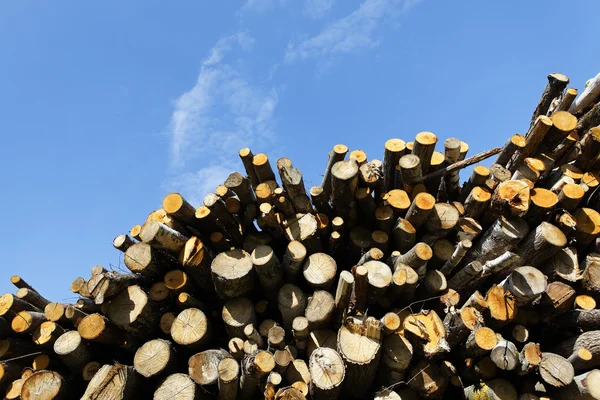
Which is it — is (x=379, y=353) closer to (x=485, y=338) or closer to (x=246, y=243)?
(x=485, y=338)

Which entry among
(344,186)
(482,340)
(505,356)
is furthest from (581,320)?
(344,186)

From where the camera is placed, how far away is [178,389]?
3797 millimetres

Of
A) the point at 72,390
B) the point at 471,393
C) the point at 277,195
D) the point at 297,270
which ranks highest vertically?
the point at 277,195

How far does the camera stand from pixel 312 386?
3541 mm

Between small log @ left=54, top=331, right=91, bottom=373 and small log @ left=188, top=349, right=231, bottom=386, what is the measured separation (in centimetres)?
120

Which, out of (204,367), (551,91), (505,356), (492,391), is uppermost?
(551,91)

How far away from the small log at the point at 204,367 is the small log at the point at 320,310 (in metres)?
0.89

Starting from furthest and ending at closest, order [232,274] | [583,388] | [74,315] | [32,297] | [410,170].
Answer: [32,297] → [410,170] → [74,315] → [232,274] → [583,388]

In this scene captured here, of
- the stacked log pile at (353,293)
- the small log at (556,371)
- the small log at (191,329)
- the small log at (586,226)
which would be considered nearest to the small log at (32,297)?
the stacked log pile at (353,293)

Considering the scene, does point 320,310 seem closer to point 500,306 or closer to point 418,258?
point 418,258

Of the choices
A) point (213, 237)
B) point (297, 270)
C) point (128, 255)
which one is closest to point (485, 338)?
point (297, 270)

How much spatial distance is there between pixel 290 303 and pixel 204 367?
3.29ft

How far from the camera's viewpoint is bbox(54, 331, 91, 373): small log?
4191mm

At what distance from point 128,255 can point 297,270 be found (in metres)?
1.71
